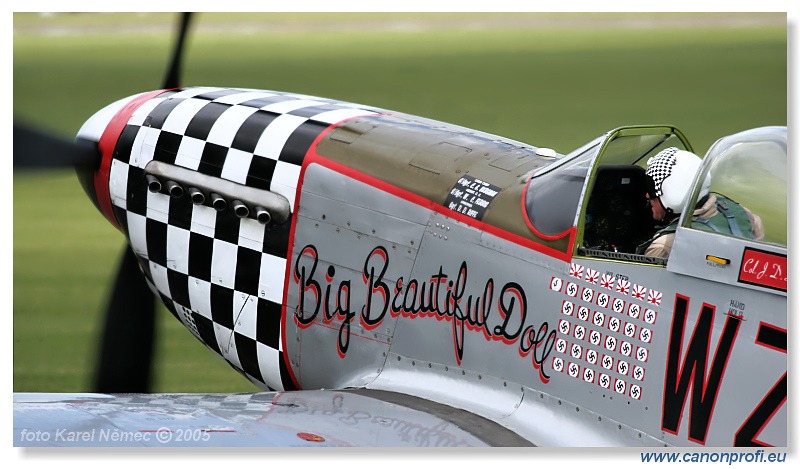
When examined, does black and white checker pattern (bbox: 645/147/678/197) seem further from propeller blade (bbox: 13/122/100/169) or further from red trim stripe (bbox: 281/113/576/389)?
propeller blade (bbox: 13/122/100/169)

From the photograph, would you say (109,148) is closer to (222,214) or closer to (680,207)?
(222,214)

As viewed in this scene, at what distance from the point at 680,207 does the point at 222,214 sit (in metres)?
2.09

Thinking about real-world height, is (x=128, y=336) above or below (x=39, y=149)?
below

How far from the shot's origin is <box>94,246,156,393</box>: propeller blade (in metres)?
4.95

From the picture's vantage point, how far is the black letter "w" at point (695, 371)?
11.5 feet

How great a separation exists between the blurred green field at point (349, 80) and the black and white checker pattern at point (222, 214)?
374 millimetres

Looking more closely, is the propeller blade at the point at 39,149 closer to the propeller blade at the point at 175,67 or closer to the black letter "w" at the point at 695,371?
the propeller blade at the point at 175,67

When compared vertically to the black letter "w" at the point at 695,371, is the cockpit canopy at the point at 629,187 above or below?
Answer: above

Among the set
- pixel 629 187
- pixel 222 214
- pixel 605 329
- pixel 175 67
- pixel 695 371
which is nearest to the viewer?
pixel 695 371

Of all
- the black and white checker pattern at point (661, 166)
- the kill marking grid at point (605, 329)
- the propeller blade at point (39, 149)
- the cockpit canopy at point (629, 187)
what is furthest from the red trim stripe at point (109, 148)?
the black and white checker pattern at point (661, 166)

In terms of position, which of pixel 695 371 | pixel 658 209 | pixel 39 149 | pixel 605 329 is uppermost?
pixel 39 149

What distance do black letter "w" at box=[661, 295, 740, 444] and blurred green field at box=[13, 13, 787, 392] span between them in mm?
1592

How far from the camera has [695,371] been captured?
11.6 feet

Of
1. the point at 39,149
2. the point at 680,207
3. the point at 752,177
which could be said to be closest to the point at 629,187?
the point at 680,207
